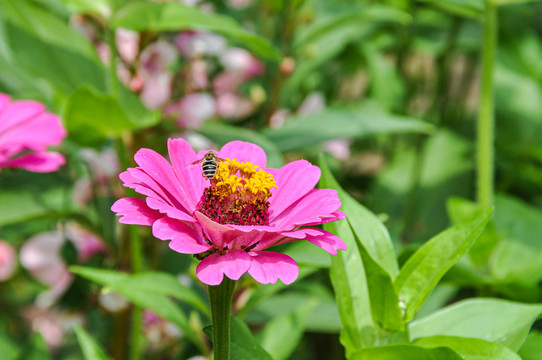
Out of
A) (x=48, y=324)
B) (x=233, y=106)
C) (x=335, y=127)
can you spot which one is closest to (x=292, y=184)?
(x=335, y=127)

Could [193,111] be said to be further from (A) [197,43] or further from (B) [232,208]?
(B) [232,208]

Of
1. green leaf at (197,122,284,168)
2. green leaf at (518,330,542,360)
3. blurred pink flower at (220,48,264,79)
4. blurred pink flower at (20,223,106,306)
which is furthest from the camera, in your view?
blurred pink flower at (220,48,264,79)

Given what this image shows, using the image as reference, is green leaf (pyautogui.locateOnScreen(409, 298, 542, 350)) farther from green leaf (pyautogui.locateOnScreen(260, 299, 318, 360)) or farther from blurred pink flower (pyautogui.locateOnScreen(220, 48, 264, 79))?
blurred pink flower (pyautogui.locateOnScreen(220, 48, 264, 79))

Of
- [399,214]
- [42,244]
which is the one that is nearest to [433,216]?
[399,214]

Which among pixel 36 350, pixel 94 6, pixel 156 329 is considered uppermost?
pixel 94 6

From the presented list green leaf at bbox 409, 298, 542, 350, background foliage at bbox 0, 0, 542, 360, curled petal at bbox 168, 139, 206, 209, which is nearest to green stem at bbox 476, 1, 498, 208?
background foliage at bbox 0, 0, 542, 360
